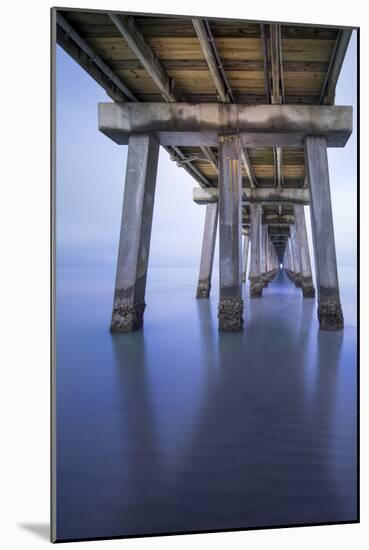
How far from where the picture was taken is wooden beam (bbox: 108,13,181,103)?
4.21 meters

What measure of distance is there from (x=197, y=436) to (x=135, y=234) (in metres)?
3.99

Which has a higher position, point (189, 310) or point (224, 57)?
point (224, 57)

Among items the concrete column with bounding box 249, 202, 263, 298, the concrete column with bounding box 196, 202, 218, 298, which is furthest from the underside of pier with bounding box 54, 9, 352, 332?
the concrete column with bounding box 196, 202, 218, 298

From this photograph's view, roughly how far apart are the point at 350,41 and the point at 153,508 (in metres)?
4.03

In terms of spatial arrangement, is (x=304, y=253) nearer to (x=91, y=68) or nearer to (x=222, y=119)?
(x=222, y=119)

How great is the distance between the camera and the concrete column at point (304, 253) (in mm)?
14086

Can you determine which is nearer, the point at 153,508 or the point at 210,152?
the point at 153,508

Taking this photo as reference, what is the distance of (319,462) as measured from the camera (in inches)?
114

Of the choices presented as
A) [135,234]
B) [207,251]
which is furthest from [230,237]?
[207,251]

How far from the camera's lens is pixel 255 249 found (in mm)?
14031

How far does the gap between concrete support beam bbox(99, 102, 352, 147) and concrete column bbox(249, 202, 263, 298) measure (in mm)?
5828

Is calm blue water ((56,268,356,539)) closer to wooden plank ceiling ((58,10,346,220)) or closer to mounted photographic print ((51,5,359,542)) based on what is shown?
mounted photographic print ((51,5,359,542))
